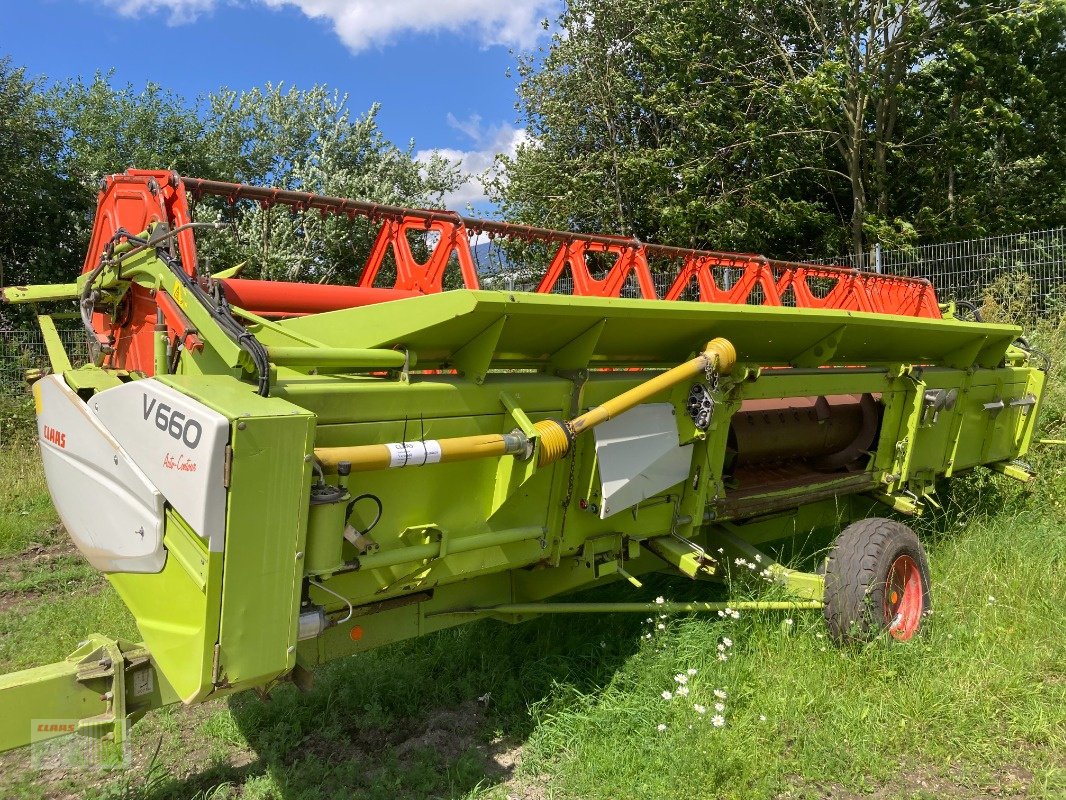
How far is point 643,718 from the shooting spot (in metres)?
3.04

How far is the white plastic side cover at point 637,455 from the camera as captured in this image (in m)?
2.93

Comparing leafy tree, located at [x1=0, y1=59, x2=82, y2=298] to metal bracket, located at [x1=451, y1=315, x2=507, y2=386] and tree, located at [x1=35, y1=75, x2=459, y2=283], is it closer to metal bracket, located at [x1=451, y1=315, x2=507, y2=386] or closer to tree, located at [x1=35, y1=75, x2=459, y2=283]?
tree, located at [x1=35, y1=75, x2=459, y2=283]

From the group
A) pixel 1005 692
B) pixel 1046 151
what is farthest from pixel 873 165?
pixel 1005 692

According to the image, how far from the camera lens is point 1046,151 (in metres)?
12.2

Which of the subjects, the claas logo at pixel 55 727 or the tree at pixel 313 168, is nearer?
the claas logo at pixel 55 727

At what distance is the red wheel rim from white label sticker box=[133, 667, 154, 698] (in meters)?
3.15

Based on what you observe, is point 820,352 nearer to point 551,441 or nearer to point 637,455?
point 637,455

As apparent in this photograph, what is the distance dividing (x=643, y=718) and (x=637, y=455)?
3.43 feet

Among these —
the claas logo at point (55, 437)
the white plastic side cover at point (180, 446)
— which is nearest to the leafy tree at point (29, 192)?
the claas logo at point (55, 437)

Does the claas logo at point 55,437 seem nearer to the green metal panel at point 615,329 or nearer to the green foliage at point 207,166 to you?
the green metal panel at point 615,329

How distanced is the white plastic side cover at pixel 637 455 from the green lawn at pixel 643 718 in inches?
30.7

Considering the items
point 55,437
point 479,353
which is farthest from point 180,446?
point 55,437

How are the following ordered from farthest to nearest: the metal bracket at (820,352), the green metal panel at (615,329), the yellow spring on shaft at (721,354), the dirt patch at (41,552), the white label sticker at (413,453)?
the dirt patch at (41,552) → the metal bracket at (820,352) → the yellow spring on shaft at (721,354) → the green metal panel at (615,329) → the white label sticker at (413,453)

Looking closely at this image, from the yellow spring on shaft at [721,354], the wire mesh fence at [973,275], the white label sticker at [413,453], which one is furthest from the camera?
the wire mesh fence at [973,275]
